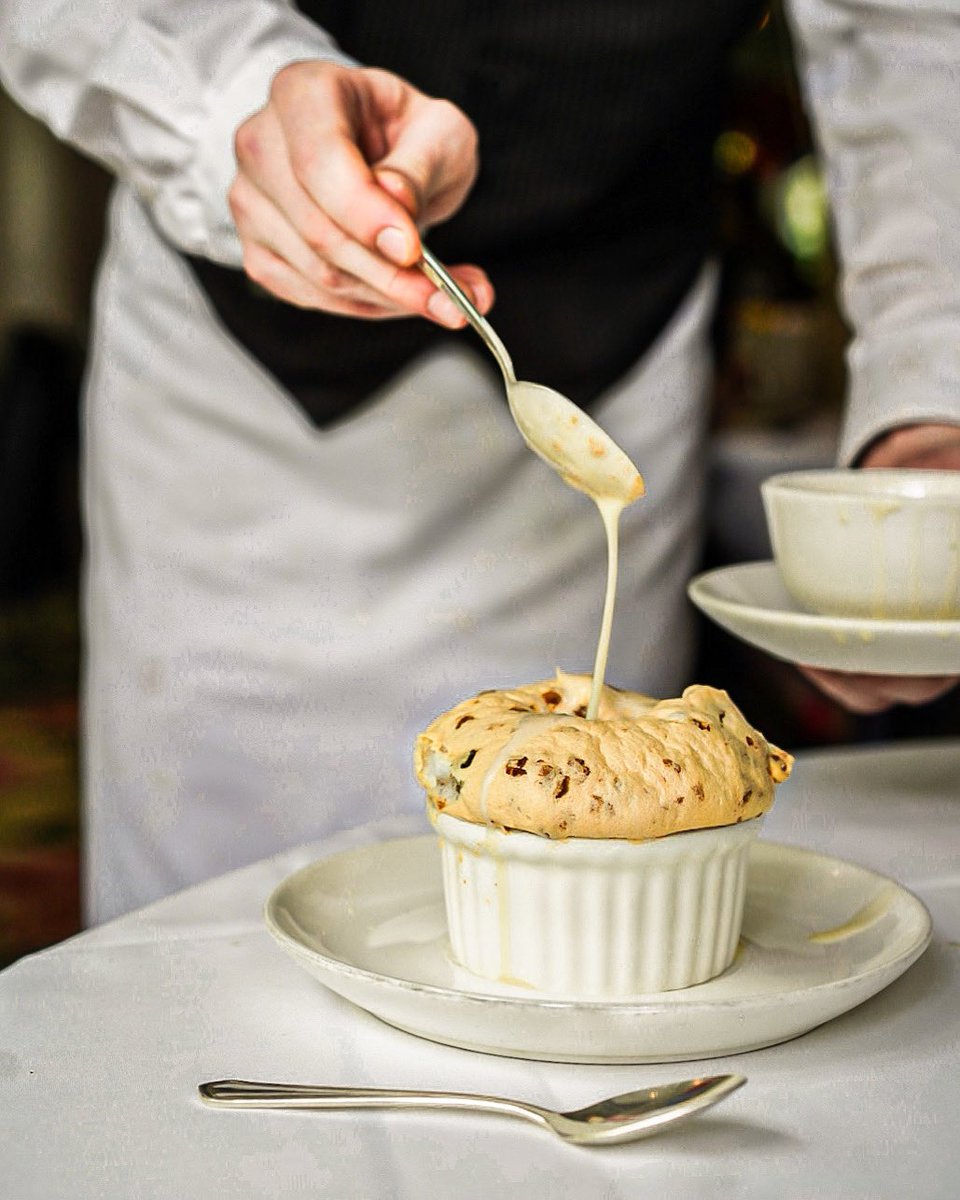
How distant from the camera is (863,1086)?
0.57 meters

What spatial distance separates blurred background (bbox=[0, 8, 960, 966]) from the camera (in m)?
2.46

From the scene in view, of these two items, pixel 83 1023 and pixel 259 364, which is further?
pixel 259 364

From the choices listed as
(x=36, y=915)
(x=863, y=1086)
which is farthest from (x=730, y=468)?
(x=863, y=1086)

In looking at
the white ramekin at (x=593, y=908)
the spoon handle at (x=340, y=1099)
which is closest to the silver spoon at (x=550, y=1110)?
the spoon handle at (x=340, y=1099)

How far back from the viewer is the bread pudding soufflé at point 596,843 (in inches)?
24.6

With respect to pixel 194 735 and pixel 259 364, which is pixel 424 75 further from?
pixel 194 735

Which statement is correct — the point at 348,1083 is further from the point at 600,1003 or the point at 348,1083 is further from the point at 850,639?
the point at 850,639

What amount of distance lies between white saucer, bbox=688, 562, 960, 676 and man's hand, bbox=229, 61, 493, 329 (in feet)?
0.78

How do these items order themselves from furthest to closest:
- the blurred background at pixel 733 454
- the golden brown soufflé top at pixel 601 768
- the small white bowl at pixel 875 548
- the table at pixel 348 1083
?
the blurred background at pixel 733 454 → the small white bowl at pixel 875 548 → the golden brown soufflé top at pixel 601 768 → the table at pixel 348 1083

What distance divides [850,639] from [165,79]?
654 millimetres

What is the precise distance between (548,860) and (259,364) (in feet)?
2.29

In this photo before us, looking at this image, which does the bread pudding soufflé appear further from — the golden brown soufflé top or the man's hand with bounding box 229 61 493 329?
the man's hand with bounding box 229 61 493 329

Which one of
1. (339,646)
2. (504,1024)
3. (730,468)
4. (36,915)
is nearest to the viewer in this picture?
(504,1024)

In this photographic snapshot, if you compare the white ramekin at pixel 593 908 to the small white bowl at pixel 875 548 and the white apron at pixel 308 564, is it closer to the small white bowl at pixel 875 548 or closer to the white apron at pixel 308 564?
the small white bowl at pixel 875 548
